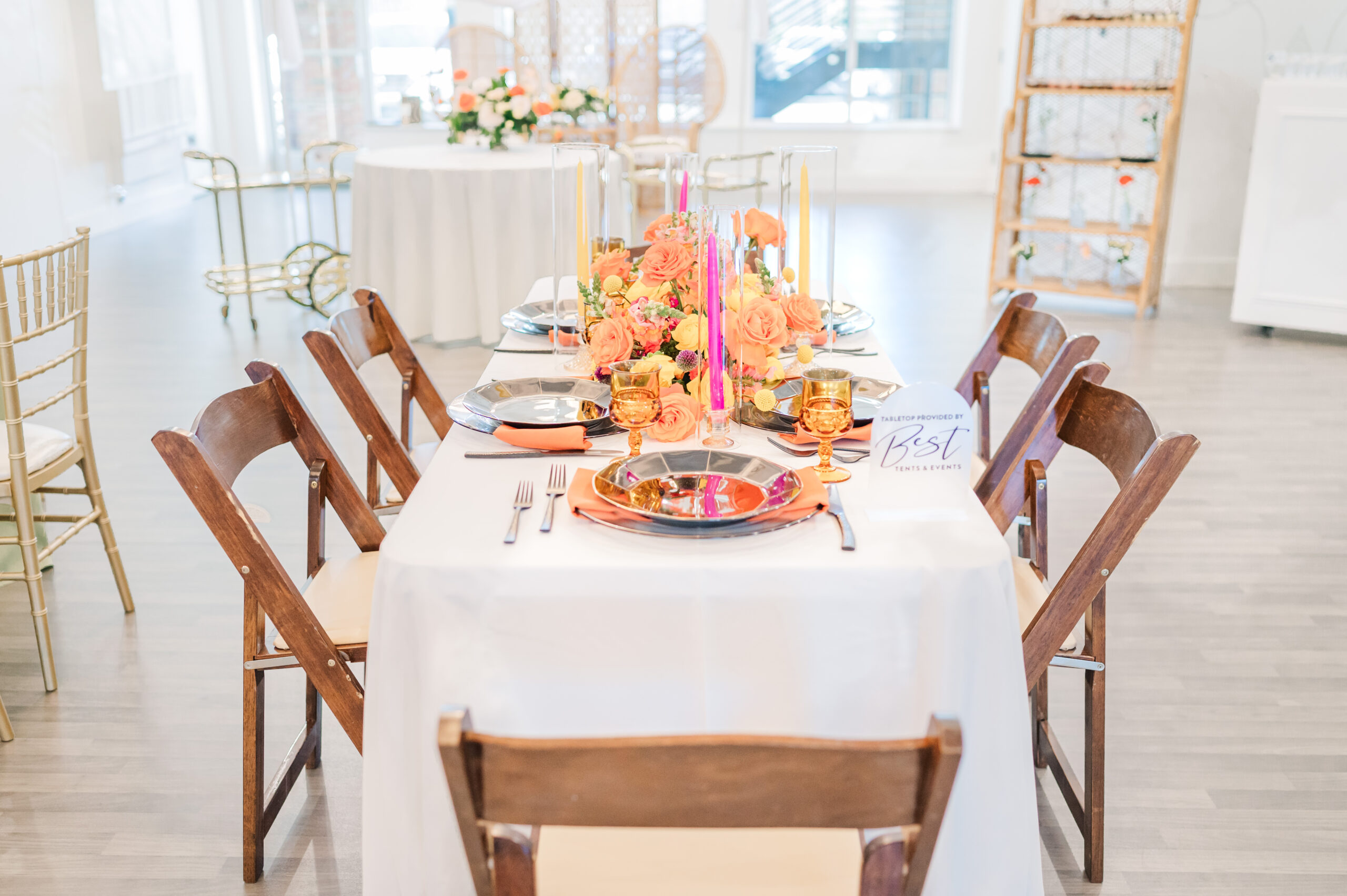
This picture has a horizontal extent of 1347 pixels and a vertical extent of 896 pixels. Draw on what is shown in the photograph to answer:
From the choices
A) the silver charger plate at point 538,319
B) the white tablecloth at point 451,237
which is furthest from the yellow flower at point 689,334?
the white tablecloth at point 451,237

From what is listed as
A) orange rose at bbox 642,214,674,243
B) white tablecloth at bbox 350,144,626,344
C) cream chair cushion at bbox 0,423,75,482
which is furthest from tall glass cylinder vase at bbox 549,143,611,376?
white tablecloth at bbox 350,144,626,344

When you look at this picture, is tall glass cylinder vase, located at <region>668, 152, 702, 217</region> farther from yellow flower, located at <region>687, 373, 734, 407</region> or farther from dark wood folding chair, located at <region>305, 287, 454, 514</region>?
dark wood folding chair, located at <region>305, 287, 454, 514</region>

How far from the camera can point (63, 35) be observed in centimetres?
792

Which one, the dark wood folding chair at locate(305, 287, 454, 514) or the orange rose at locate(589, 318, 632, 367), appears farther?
the dark wood folding chair at locate(305, 287, 454, 514)

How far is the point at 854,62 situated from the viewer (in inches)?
413

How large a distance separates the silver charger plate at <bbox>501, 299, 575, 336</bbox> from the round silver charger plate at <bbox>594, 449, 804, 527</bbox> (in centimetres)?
83

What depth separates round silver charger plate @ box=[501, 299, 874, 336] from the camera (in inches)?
98.1

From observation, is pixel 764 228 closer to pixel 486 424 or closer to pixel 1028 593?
pixel 486 424

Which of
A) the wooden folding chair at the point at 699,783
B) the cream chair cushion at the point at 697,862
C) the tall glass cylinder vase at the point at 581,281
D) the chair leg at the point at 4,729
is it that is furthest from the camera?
the chair leg at the point at 4,729

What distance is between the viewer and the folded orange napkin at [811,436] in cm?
179

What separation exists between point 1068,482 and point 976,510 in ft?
7.68

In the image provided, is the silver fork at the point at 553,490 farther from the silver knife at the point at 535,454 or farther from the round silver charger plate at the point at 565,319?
the round silver charger plate at the point at 565,319

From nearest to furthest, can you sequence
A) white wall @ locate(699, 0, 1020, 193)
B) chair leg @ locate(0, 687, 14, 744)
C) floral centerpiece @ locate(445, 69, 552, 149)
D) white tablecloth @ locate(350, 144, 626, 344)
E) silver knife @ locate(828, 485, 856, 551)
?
silver knife @ locate(828, 485, 856, 551) → chair leg @ locate(0, 687, 14, 744) → white tablecloth @ locate(350, 144, 626, 344) → floral centerpiece @ locate(445, 69, 552, 149) → white wall @ locate(699, 0, 1020, 193)

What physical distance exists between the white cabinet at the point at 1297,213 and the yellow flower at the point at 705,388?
4572mm
